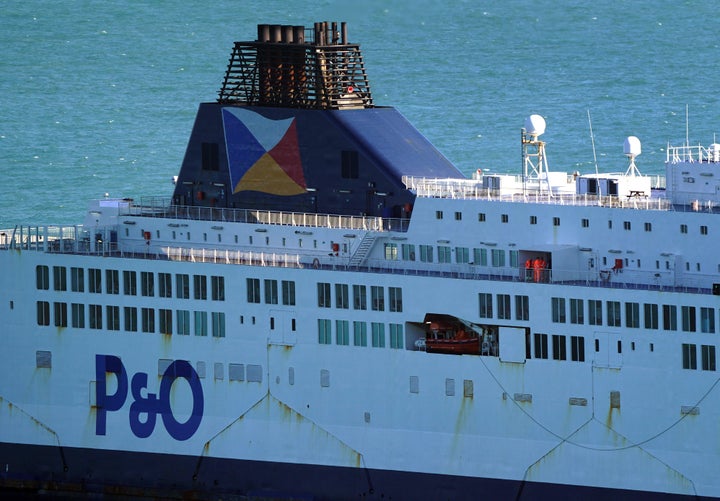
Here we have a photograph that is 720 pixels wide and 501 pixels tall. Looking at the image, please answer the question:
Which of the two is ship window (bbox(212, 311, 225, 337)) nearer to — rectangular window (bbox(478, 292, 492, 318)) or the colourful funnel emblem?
the colourful funnel emblem

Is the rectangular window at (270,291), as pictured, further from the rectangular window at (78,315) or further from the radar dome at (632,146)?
the radar dome at (632,146)

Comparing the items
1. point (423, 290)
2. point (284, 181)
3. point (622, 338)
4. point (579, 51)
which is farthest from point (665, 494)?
point (579, 51)

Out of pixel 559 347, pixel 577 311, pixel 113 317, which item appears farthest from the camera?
pixel 113 317

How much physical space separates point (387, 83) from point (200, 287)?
66.8m

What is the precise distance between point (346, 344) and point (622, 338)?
833 centimetres

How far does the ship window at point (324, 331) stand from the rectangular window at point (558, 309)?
6.74 metres

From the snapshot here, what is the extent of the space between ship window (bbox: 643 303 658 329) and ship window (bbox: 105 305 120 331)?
16327mm

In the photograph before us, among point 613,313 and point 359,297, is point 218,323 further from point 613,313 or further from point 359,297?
point 613,313

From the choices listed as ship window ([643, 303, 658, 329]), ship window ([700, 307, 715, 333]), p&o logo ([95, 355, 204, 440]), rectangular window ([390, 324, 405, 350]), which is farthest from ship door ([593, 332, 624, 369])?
p&o logo ([95, 355, 204, 440])

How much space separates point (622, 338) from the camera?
217ft

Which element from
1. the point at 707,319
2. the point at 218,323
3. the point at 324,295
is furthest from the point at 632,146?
the point at 218,323

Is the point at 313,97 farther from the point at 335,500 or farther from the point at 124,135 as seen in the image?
the point at 124,135

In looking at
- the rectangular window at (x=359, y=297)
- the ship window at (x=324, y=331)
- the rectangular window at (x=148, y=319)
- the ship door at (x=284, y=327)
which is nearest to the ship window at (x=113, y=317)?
the rectangular window at (x=148, y=319)

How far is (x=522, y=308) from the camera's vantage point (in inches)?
2670
